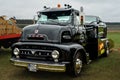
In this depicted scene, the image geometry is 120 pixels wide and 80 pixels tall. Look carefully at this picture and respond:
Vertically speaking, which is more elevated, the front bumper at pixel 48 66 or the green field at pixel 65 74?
the front bumper at pixel 48 66

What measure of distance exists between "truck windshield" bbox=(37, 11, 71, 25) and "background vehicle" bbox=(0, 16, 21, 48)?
10.9 feet

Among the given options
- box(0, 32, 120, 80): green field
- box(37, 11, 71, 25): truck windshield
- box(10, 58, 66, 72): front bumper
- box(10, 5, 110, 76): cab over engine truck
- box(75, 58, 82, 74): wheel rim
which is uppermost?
box(37, 11, 71, 25): truck windshield

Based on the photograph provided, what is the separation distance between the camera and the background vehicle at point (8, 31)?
491 inches

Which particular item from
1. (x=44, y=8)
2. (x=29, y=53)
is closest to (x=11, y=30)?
(x=44, y=8)

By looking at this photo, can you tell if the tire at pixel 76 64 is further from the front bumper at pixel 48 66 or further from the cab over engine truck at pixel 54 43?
the front bumper at pixel 48 66

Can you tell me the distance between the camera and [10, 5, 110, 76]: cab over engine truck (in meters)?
7.84

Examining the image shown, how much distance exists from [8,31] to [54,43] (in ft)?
18.3

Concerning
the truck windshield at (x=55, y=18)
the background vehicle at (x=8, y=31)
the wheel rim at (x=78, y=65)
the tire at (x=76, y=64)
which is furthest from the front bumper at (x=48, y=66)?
the background vehicle at (x=8, y=31)

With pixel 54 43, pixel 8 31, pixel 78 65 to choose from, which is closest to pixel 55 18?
→ pixel 54 43

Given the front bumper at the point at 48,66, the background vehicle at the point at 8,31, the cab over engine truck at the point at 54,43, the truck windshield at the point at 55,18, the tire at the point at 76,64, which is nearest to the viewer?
the front bumper at the point at 48,66

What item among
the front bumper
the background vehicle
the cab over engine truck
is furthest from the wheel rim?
the background vehicle

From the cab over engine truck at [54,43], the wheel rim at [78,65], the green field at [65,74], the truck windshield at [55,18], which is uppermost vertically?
the truck windshield at [55,18]

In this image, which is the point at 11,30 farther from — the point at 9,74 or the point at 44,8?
the point at 9,74

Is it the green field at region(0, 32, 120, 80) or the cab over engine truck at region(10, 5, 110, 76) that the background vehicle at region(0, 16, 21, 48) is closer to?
the green field at region(0, 32, 120, 80)
